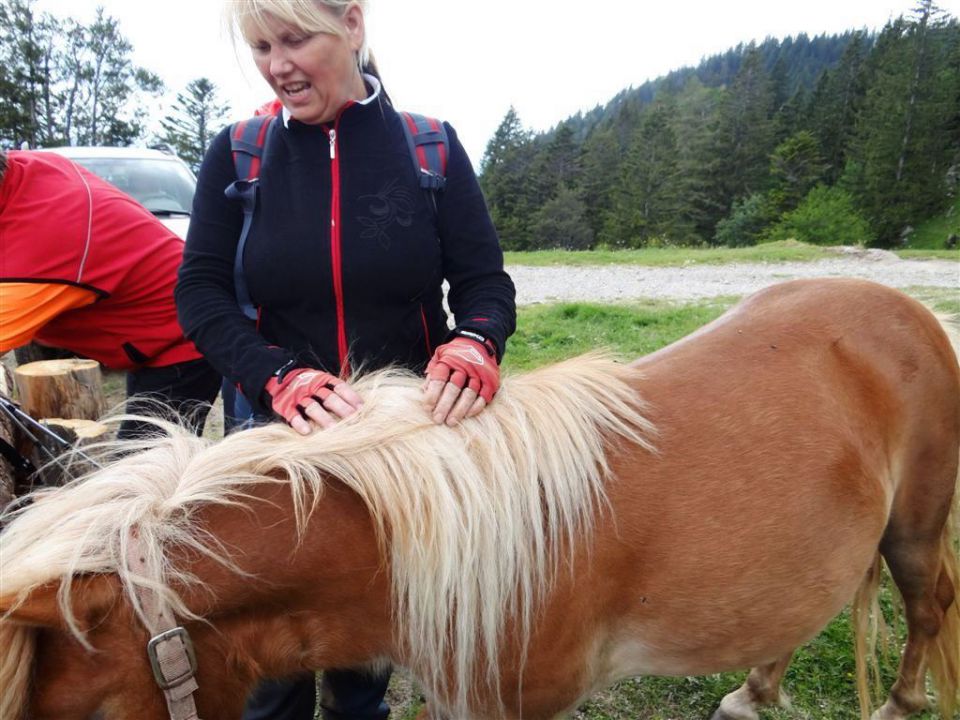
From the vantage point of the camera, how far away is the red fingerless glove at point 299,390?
129 cm

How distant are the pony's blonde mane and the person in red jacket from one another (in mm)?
683

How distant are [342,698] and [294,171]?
1.55 meters

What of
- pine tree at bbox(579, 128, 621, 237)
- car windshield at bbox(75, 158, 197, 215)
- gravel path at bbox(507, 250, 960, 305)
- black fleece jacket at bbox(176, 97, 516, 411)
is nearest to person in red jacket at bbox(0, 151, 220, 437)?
black fleece jacket at bbox(176, 97, 516, 411)

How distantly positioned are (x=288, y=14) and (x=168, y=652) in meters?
1.19

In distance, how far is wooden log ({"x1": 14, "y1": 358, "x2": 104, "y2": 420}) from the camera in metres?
2.69

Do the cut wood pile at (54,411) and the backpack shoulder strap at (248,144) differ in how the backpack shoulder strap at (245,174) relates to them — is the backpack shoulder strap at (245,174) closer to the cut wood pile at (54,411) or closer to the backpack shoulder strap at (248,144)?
the backpack shoulder strap at (248,144)

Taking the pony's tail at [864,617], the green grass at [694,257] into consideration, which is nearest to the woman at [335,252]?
the pony's tail at [864,617]

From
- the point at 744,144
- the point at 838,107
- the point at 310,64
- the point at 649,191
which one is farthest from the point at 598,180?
the point at 310,64

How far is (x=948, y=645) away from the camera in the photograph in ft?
7.37

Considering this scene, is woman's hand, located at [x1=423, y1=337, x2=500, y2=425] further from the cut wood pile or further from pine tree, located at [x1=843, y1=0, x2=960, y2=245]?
pine tree, located at [x1=843, y1=0, x2=960, y2=245]

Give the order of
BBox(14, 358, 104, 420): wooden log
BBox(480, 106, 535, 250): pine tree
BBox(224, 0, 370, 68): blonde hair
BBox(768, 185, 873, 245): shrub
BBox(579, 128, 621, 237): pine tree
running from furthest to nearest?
BBox(579, 128, 621, 237): pine tree → BBox(480, 106, 535, 250): pine tree → BBox(768, 185, 873, 245): shrub → BBox(14, 358, 104, 420): wooden log → BBox(224, 0, 370, 68): blonde hair

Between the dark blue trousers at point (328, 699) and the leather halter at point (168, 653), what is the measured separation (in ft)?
2.79

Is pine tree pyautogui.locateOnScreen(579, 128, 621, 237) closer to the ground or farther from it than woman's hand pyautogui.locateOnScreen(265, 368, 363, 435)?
farther from it

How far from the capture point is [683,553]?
1.37 m
